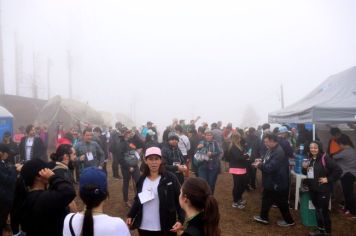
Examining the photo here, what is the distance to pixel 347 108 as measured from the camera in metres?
6.89

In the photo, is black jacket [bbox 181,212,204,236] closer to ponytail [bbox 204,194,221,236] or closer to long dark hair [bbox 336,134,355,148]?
ponytail [bbox 204,194,221,236]

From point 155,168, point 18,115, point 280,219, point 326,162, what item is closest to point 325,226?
point 326,162

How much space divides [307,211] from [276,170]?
3.86ft

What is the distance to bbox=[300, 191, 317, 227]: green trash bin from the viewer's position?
21.3ft

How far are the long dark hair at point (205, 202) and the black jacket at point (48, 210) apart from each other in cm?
99

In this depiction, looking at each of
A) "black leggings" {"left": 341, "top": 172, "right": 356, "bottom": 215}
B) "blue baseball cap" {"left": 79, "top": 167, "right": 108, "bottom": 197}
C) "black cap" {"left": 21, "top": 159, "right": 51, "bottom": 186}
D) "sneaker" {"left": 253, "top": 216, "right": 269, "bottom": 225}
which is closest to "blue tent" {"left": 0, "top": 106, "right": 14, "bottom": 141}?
"sneaker" {"left": 253, "top": 216, "right": 269, "bottom": 225}

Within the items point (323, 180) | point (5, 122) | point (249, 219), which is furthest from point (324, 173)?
point (5, 122)

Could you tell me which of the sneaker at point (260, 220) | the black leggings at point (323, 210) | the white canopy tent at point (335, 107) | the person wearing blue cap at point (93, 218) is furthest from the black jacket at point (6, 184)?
the white canopy tent at point (335, 107)

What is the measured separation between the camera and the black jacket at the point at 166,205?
3699mm

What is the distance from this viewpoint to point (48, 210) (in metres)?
2.59

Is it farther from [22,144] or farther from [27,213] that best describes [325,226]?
[22,144]

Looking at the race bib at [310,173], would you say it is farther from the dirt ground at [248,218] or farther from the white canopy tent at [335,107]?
the white canopy tent at [335,107]

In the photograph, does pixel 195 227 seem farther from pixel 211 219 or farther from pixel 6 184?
pixel 6 184

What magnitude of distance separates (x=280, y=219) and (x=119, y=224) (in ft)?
18.6
